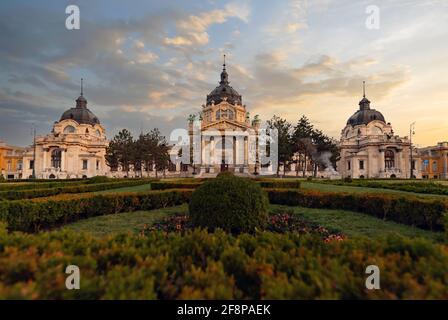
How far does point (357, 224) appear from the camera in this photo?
825cm

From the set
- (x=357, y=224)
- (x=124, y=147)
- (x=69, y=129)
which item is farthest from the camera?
(x=69, y=129)

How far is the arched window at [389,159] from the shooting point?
6450 centimetres

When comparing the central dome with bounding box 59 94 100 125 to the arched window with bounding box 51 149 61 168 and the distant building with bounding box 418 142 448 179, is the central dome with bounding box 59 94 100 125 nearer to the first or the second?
the arched window with bounding box 51 149 61 168

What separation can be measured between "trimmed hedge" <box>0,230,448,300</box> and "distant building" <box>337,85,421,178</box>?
224ft

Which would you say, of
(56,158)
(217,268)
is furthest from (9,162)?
(217,268)

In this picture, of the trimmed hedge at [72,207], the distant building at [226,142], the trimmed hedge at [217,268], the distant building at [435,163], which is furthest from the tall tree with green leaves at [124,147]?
the distant building at [435,163]

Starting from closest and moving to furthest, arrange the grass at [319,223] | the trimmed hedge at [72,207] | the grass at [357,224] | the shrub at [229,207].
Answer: the shrub at [229,207] < the grass at [357,224] < the grass at [319,223] < the trimmed hedge at [72,207]

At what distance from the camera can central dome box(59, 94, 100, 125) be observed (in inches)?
2857

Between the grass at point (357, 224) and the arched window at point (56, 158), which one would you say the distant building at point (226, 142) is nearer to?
the arched window at point (56, 158)

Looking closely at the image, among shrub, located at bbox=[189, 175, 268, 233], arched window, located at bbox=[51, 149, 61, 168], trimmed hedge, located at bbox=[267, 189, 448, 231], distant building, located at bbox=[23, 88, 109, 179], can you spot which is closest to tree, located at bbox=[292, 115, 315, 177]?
trimmed hedge, located at bbox=[267, 189, 448, 231]

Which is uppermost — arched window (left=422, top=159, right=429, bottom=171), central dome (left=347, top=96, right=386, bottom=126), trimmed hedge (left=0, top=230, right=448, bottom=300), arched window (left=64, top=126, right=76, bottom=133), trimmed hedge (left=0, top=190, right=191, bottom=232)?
central dome (left=347, top=96, right=386, bottom=126)

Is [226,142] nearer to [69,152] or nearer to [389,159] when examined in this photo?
[69,152]

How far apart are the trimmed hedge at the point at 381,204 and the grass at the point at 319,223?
43cm

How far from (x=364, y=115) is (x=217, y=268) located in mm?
84154
